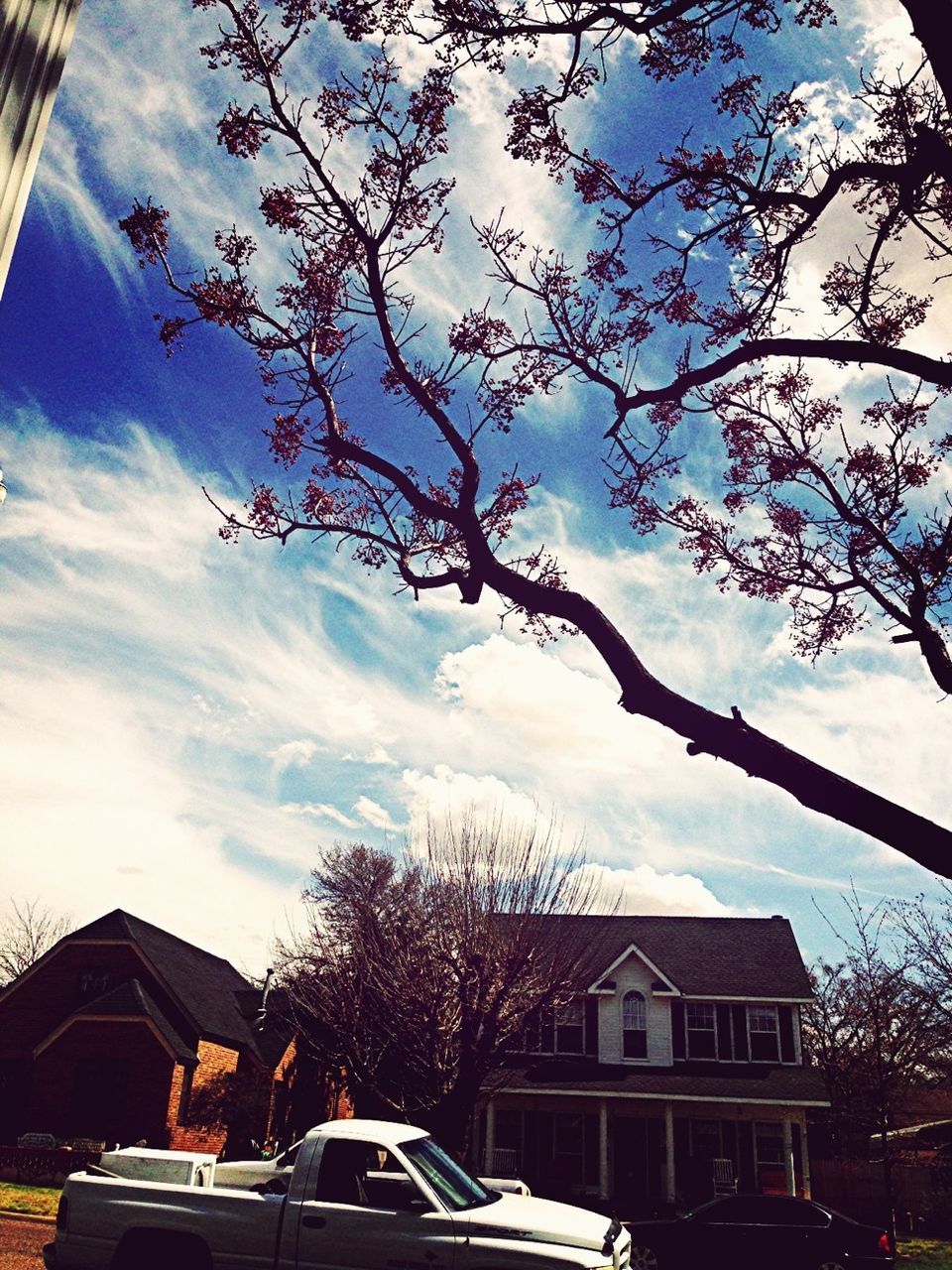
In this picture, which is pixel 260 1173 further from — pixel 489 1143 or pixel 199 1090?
pixel 199 1090

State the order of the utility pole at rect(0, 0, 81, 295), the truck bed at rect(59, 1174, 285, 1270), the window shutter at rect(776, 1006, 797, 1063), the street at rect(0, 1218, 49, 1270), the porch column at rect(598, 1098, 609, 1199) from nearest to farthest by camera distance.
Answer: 1. the utility pole at rect(0, 0, 81, 295)
2. the truck bed at rect(59, 1174, 285, 1270)
3. the street at rect(0, 1218, 49, 1270)
4. the porch column at rect(598, 1098, 609, 1199)
5. the window shutter at rect(776, 1006, 797, 1063)

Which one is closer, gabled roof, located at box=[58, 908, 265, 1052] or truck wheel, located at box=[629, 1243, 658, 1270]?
truck wheel, located at box=[629, 1243, 658, 1270]

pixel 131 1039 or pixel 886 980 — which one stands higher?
pixel 886 980

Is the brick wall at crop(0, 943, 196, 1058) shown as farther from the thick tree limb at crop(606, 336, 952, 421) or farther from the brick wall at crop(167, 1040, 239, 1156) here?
the thick tree limb at crop(606, 336, 952, 421)

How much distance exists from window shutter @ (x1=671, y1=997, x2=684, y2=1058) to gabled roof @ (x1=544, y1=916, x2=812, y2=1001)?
1.76ft

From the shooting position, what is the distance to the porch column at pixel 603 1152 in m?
27.9

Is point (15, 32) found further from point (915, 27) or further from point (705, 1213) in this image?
point (705, 1213)

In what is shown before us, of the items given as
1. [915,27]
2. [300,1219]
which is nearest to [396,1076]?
[300,1219]

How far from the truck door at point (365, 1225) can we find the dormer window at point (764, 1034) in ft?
81.9

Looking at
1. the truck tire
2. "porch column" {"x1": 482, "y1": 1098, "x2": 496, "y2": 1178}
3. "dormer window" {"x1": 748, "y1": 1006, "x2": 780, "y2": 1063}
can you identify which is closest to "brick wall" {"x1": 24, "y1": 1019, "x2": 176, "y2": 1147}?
"porch column" {"x1": 482, "y1": 1098, "x2": 496, "y2": 1178}

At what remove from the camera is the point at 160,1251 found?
7.88 meters

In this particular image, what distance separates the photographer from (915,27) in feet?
19.3

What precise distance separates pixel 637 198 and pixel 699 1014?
27.8m

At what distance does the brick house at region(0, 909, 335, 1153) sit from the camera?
27719 mm
